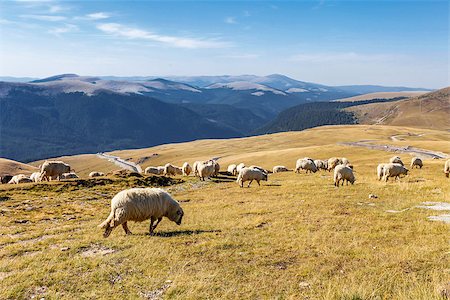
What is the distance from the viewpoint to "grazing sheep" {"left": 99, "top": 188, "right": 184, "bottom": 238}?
55.8ft

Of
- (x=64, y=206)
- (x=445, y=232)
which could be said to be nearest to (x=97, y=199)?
(x=64, y=206)

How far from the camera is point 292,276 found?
38.1ft

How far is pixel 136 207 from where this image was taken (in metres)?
17.3

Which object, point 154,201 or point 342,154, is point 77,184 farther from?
point 342,154

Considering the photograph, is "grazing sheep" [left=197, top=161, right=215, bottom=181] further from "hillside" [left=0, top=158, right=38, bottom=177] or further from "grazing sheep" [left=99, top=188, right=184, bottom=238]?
"hillside" [left=0, top=158, right=38, bottom=177]

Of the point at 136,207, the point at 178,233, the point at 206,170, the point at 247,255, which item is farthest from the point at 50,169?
the point at 247,255

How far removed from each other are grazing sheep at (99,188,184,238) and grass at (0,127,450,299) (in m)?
0.81

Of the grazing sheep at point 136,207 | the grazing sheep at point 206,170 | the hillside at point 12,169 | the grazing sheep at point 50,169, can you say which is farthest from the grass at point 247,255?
the hillside at point 12,169

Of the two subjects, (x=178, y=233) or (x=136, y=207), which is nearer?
(x=136, y=207)

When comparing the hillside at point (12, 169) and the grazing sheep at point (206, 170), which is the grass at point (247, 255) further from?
the hillside at point (12, 169)

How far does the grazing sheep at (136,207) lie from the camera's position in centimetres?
1702

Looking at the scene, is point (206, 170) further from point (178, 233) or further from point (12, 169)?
point (12, 169)

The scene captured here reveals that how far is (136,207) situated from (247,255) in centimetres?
650

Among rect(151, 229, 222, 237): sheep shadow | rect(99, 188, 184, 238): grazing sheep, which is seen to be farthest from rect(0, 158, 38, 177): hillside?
rect(151, 229, 222, 237): sheep shadow
